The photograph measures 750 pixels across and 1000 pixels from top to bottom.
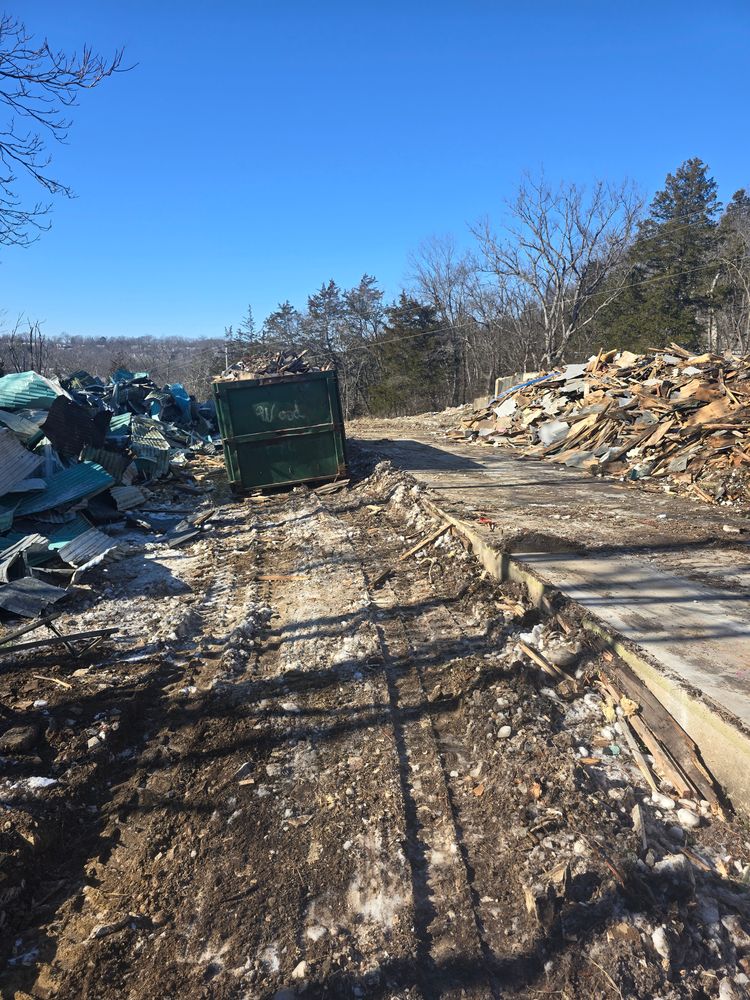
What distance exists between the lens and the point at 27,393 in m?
9.75

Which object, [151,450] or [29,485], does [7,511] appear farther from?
[151,450]

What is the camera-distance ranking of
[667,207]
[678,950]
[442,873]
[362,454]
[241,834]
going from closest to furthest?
[678,950] < [442,873] < [241,834] < [362,454] < [667,207]

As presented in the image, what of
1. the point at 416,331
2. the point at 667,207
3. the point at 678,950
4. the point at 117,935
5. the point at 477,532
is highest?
the point at 667,207

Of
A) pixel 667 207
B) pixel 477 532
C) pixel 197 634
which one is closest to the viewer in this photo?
pixel 197 634

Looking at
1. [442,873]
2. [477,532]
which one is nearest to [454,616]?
[477,532]

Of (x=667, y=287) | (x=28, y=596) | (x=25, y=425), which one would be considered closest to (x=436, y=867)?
(x=28, y=596)

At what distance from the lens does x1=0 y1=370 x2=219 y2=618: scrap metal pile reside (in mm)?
5992

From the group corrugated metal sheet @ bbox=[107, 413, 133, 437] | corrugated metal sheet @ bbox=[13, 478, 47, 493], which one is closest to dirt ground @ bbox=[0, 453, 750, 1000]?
corrugated metal sheet @ bbox=[13, 478, 47, 493]

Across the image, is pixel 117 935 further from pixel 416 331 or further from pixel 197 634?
pixel 416 331

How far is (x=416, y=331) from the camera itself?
38.2 metres

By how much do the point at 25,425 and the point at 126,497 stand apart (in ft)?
5.95

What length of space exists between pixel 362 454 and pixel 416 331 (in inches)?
1068

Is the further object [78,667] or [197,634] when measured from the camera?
[197,634]

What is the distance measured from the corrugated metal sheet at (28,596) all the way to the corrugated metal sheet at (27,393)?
17.2ft
